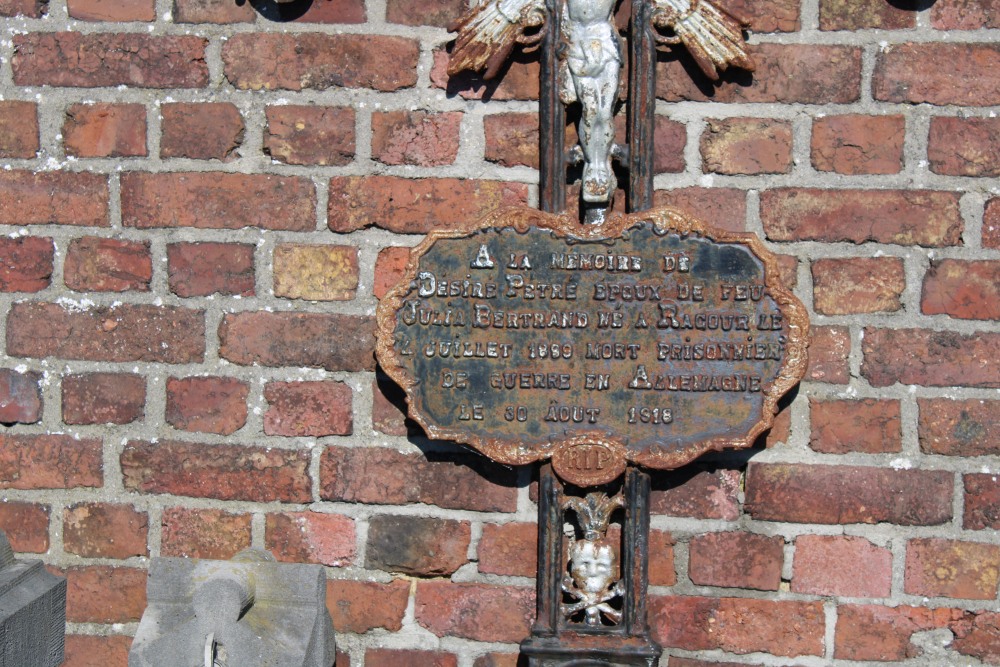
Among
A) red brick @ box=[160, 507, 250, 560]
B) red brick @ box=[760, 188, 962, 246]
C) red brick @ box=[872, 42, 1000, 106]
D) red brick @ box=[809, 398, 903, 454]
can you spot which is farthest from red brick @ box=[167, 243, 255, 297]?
red brick @ box=[872, 42, 1000, 106]

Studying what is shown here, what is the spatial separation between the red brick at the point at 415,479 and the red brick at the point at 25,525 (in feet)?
1.73

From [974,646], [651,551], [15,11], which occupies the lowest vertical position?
[974,646]

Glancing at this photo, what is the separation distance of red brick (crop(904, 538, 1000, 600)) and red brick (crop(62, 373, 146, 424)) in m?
1.38

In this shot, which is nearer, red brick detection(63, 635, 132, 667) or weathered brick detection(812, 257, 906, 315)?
weathered brick detection(812, 257, 906, 315)

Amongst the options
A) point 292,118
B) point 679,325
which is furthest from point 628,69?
point 292,118

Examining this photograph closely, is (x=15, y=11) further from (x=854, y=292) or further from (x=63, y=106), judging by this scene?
(x=854, y=292)

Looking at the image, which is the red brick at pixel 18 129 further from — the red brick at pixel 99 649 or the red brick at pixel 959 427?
the red brick at pixel 959 427

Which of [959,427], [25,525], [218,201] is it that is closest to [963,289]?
[959,427]

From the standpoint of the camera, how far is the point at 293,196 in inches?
71.4

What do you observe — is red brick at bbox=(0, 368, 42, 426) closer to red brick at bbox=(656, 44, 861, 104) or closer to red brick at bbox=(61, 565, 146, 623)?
red brick at bbox=(61, 565, 146, 623)

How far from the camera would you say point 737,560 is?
179 centimetres

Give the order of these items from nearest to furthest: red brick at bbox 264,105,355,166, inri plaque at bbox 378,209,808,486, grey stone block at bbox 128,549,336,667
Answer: grey stone block at bbox 128,549,336,667 < inri plaque at bbox 378,209,808,486 < red brick at bbox 264,105,355,166

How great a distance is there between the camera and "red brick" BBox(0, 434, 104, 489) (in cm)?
186

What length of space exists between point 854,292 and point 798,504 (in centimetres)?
38
